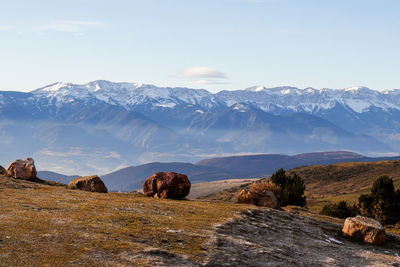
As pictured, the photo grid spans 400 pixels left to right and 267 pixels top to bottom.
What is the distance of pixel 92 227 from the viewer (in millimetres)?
23812

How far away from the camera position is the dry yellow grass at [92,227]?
19016 millimetres

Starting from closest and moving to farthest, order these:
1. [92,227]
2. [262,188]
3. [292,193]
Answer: [92,227] < [262,188] < [292,193]

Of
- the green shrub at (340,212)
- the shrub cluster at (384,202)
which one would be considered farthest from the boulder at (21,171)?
the green shrub at (340,212)

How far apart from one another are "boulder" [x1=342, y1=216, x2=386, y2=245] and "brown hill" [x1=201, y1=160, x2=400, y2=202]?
11618 cm

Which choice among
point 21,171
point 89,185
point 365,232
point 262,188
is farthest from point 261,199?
point 21,171

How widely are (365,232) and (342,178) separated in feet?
501

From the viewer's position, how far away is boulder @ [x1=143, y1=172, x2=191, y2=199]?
3928cm

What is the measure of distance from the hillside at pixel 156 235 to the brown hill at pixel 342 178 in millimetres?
115513

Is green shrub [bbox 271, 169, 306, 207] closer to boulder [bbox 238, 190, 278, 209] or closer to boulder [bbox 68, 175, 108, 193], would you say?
boulder [bbox 238, 190, 278, 209]

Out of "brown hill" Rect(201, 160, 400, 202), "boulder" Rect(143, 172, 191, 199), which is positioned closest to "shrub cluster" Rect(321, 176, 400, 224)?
"boulder" Rect(143, 172, 191, 199)

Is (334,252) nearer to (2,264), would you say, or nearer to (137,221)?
(137,221)

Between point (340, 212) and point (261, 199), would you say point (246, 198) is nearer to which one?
point (261, 199)

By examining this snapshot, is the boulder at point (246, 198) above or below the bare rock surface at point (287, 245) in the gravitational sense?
above

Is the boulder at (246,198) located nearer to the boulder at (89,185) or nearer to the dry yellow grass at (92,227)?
the dry yellow grass at (92,227)
